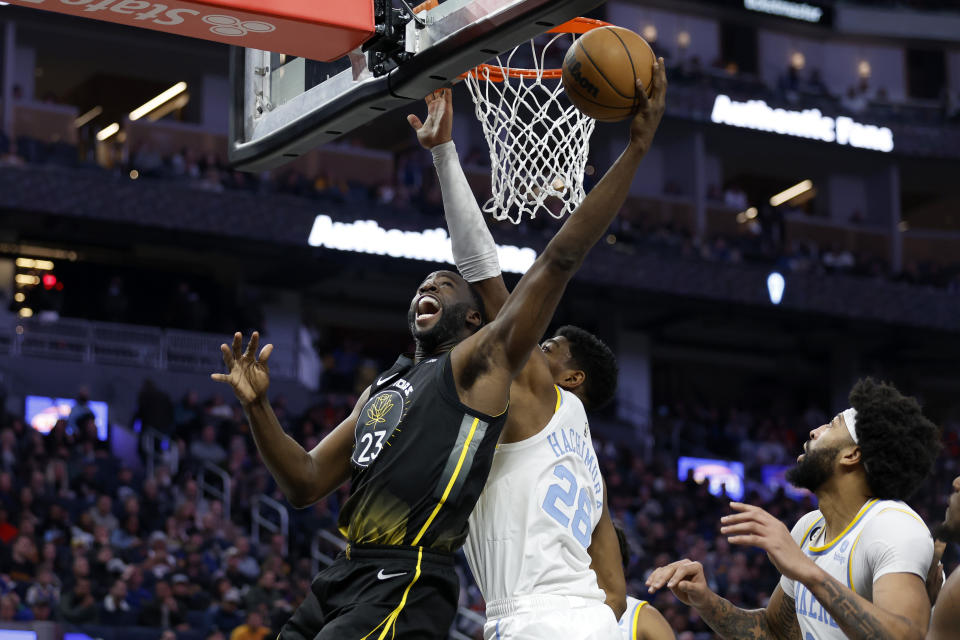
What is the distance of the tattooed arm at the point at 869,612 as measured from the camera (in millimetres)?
3672

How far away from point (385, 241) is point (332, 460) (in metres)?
16.9

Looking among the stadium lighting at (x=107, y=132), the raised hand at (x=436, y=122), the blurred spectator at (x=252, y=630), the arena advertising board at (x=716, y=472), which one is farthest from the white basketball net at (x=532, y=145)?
the stadium lighting at (x=107, y=132)

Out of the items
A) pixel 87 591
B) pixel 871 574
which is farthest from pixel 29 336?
pixel 871 574

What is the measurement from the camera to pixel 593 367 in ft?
14.5

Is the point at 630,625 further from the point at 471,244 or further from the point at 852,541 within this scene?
the point at 471,244

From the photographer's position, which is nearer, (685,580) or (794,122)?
(685,580)

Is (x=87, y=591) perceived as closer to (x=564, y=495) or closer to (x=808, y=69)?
(x=564, y=495)

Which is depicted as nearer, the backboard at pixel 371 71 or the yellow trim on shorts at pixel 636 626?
the backboard at pixel 371 71

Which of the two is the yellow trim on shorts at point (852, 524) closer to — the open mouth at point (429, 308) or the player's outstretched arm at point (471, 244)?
the player's outstretched arm at point (471, 244)

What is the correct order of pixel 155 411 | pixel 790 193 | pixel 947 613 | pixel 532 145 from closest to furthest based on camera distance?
pixel 947 613 < pixel 532 145 < pixel 155 411 < pixel 790 193

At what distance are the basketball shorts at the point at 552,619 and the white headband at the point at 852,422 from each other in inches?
45.9

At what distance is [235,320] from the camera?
20.2 meters

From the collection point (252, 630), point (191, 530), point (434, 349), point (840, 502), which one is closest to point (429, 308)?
point (434, 349)

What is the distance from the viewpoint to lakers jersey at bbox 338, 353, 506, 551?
11.7 feet
